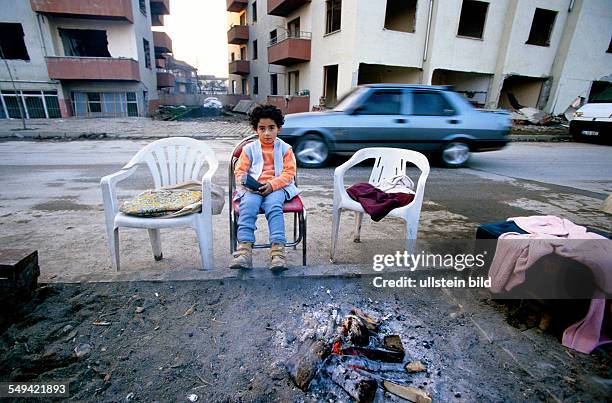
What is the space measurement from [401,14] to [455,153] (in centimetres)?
1314

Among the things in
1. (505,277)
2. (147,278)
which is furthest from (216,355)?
(505,277)

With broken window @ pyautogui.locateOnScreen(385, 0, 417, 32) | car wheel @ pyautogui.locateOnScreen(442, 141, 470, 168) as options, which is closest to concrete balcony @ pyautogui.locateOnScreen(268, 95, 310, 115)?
broken window @ pyautogui.locateOnScreen(385, 0, 417, 32)

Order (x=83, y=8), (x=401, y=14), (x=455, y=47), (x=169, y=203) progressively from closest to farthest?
(x=169, y=203) → (x=455, y=47) → (x=83, y=8) → (x=401, y=14)

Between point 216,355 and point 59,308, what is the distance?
1.18m

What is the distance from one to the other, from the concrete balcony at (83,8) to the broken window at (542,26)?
21482 millimetres

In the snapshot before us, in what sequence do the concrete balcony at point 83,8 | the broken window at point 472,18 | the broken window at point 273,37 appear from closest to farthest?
the broken window at point 472,18 < the concrete balcony at point 83,8 < the broken window at point 273,37

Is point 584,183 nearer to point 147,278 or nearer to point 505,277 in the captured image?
point 505,277

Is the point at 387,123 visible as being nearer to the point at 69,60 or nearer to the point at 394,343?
the point at 394,343

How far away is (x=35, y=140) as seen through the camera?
407 inches

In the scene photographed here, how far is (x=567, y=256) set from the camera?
181cm

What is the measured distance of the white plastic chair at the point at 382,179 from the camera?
2.57m

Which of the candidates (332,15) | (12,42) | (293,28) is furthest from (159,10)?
(332,15)

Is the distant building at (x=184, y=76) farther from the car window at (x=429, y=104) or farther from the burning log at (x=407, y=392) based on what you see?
the burning log at (x=407, y=392)

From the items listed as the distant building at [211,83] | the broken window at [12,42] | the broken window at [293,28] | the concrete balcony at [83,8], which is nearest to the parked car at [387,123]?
the broken window at [293,28]
